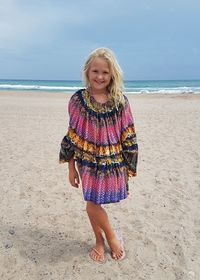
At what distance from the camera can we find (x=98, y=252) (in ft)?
9.93

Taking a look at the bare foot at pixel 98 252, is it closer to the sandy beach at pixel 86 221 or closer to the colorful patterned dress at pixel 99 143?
the sandy beach at pixel 86 221

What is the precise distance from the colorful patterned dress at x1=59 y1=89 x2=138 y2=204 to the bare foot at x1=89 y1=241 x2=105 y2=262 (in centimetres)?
58

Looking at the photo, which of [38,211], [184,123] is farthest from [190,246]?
[184,123]

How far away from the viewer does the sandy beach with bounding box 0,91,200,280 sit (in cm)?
288

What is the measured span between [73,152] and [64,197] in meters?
1.76

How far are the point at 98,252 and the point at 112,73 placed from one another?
5.13ft

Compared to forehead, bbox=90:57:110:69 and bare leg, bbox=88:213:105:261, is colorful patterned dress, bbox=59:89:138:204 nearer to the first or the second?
forehead, bbox=90:57:110:69

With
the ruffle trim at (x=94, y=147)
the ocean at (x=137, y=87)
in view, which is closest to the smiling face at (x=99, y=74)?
the ruffle trim at (x=94, y=147)

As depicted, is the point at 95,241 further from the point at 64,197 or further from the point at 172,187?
the point at 172,187

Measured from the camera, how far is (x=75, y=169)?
9.36 ft

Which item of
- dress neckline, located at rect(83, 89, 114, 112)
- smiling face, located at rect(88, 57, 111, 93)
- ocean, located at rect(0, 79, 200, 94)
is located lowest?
ocean, located at rect(0, 79, 200, 94)

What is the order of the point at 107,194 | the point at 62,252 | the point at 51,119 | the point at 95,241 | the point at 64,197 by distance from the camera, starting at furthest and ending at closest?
→ the point at 51,119 < the point at 64,197 < the point at 95,241 < the point at 62,252 < the point at 107,194

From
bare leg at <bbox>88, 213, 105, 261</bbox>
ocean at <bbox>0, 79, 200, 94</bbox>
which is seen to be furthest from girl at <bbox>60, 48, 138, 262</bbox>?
ocean at <bbox>0, 79, 200, 94</bbox>

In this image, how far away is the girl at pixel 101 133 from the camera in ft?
8.59
